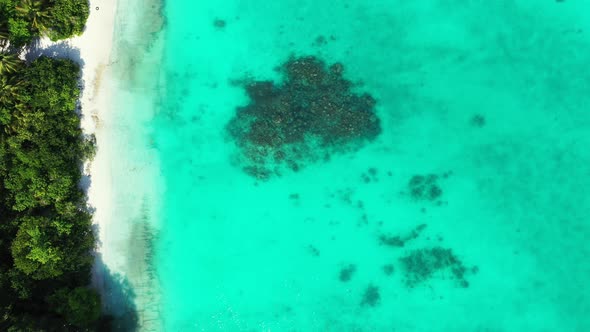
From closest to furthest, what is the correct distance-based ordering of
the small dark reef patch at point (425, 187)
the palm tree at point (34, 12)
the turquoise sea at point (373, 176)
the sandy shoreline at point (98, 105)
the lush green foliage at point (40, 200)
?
1. the lush green foliage at point (40, 200)
2. the palm tree at point (34, 12)
3. the turquoise sea at point (373, 176)
4. the small dark reef patch at point (425, 187)
5. the sandy shoreline at point (98, 105)

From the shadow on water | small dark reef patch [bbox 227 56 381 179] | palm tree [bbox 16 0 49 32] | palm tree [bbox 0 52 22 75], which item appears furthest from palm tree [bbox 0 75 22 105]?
small dark reef patch [bbox 227 56 381 179]

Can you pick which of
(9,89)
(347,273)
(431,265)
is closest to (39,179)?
(9,89)

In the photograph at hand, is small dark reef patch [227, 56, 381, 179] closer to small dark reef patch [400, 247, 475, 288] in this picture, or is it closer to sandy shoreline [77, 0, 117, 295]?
small dark reef patch [400, 247, 475, 288]

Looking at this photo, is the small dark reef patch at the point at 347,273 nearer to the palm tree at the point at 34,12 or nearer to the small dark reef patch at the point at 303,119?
the small dark reef patch at the point at 303,119

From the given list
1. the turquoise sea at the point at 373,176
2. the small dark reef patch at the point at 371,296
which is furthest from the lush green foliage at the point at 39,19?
the small dark reef patch at the point at 371,296

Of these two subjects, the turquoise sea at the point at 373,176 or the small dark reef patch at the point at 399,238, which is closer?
the turquoise sea at the point at 373,176

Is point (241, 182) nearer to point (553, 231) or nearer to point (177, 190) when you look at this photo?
point (177, 190)

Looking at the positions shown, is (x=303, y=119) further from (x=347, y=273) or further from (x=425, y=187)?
(x=347, y=273)
